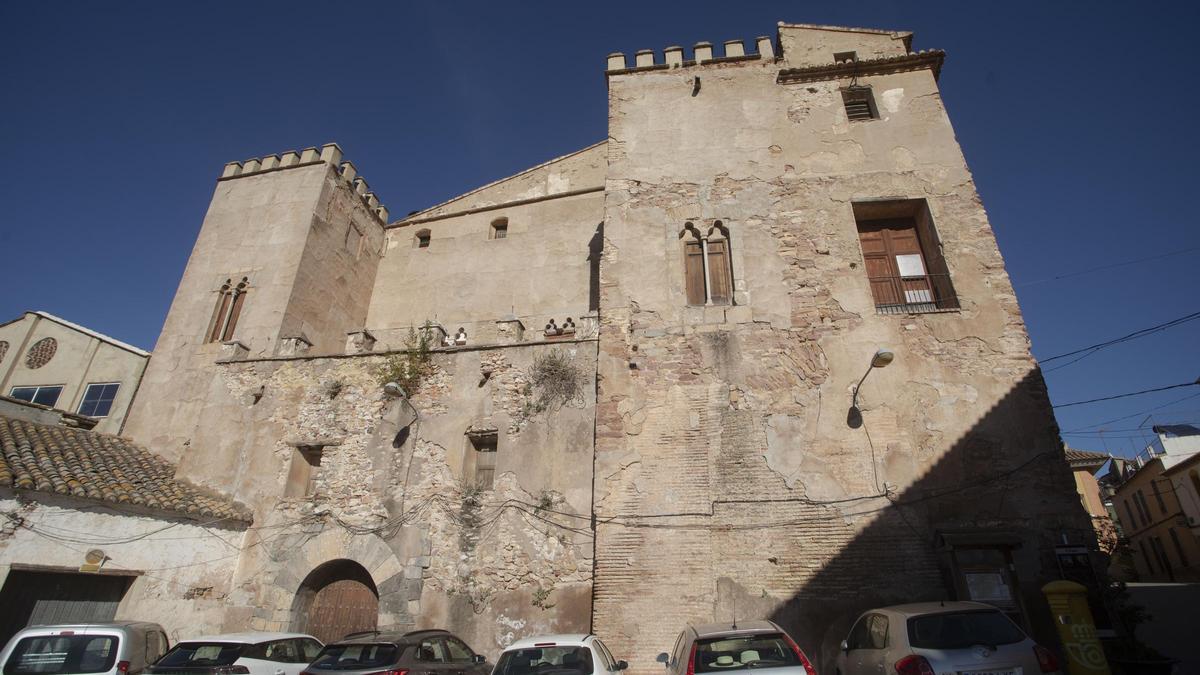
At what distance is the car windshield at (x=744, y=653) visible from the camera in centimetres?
599

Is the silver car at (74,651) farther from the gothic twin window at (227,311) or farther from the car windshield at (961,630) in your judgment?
the car windshield at (961,630)

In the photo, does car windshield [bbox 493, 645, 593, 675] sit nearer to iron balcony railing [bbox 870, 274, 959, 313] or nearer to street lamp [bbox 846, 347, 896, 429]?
street lamp [bbox 846, 347, 896, 429]

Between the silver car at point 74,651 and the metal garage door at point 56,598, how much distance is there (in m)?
2.87

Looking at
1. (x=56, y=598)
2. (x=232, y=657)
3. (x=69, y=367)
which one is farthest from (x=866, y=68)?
(x=69, y=367)

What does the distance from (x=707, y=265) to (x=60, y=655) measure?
463 inches

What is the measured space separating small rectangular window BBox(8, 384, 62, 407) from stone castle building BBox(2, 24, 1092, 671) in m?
3.45

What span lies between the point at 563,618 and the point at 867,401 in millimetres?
6530

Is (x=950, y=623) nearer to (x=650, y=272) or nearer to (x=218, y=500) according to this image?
(x=650, y=272)

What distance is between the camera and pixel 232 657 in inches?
314

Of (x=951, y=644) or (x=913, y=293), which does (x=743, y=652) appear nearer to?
(x=951, y=644)

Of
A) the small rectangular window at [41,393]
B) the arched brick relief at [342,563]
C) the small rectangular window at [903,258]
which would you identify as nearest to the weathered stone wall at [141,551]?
the arched brick relief at [342,563]

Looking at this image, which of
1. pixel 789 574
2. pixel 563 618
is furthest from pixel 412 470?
pixel 789 574

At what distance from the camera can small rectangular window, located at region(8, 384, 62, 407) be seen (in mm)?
15781

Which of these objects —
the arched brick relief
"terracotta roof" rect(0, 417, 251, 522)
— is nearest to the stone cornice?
the arched brick relief
